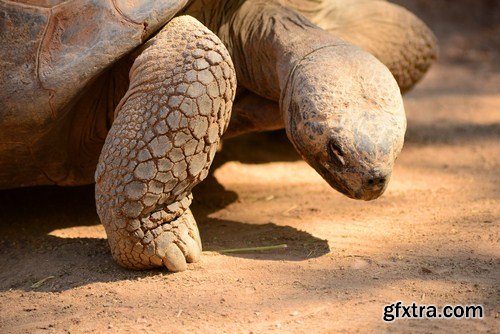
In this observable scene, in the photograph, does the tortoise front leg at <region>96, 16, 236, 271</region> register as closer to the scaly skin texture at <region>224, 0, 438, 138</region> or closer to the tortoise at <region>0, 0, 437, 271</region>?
the tortoise at <region>0, 0, 437, 271</region>

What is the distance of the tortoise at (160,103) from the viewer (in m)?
3.41

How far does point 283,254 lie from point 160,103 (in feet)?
3.02

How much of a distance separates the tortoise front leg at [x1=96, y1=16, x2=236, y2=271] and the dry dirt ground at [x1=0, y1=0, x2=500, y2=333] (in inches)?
5.6

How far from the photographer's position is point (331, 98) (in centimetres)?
350

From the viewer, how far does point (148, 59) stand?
11.8 feet

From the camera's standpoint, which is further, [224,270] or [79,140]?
[79,140]

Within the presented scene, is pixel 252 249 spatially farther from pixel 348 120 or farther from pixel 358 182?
pixel 348 120

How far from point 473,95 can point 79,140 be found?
4197 mm

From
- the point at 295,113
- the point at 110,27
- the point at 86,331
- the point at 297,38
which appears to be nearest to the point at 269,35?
the point at 297,38

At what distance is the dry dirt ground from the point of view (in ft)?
9.82

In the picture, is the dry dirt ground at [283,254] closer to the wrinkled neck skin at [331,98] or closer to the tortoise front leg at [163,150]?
the tortoise front leg at [163,150]

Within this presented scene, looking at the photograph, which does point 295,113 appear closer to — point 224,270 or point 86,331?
point 224,270

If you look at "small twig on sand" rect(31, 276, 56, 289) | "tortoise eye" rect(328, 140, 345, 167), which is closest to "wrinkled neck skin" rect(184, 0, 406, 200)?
"tortoise eye" rect(328, 140, 345, 167)

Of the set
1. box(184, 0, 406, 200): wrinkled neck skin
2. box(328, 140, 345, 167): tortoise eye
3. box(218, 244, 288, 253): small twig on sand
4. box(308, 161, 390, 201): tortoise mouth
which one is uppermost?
box(184, 0, 406, 200): wrinkled neck skin
